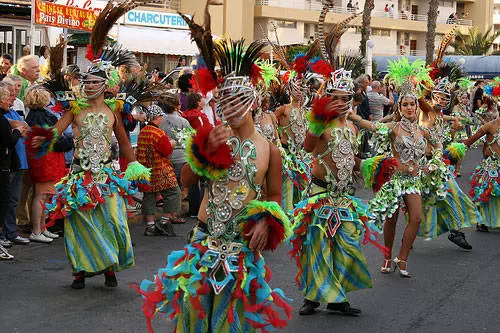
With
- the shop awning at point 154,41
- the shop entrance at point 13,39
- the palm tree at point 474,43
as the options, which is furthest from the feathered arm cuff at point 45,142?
the palm tree at point 474,43

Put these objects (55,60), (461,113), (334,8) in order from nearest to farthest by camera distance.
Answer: (55,60), (461,113), (334,8)

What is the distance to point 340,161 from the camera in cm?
721

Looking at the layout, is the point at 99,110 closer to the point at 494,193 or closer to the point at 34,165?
the point at 34,165

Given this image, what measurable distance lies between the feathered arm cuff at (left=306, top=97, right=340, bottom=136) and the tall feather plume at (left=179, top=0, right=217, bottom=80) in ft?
6.04

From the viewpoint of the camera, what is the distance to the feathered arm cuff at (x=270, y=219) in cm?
485

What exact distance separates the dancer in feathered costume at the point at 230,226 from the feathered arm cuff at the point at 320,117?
1584 mm

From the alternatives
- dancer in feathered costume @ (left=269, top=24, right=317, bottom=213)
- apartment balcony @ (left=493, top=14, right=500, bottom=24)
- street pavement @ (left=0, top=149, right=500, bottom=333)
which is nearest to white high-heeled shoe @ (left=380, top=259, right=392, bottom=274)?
street pavement @ (left=0, top=149, right=500, bottom=333)

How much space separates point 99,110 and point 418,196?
337 cm

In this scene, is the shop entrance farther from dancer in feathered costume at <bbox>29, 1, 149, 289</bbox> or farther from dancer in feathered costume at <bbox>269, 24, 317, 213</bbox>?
dancer in feathered costume at <bbox>29, 1, 149, 289</bbox>

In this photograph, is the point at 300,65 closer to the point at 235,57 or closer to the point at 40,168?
the point at 40,168

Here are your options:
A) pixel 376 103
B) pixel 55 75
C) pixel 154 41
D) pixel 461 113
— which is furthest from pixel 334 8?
pixel 55 75

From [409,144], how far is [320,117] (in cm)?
216

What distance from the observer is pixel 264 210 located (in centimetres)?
485

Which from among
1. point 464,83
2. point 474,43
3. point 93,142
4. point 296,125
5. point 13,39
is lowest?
point 93,142
